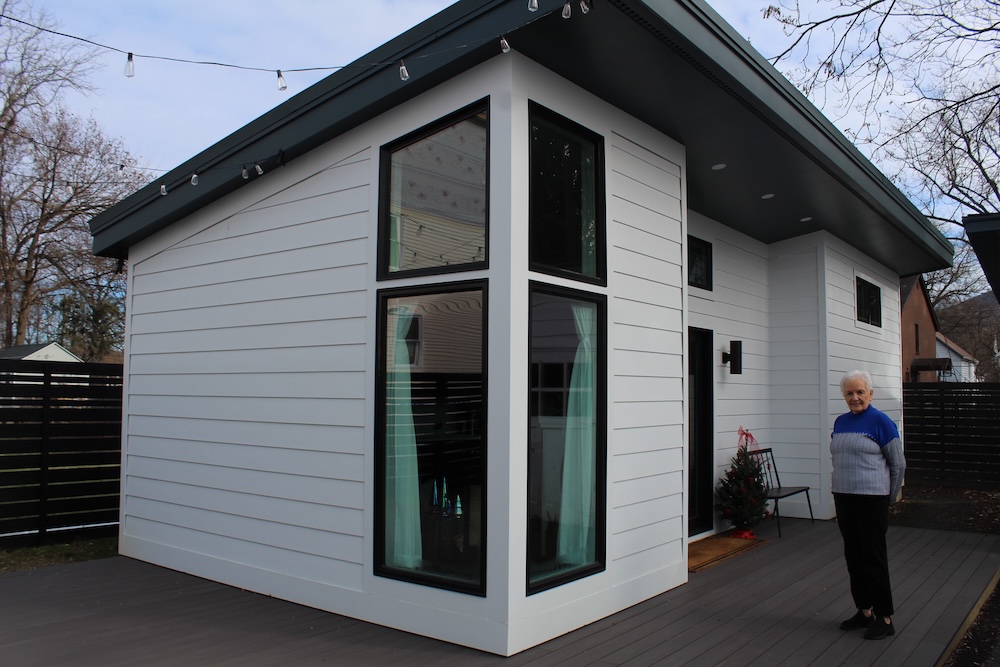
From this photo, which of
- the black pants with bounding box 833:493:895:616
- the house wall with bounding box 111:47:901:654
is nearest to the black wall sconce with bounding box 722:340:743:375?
the house wall with bounding box 111:47:901:654

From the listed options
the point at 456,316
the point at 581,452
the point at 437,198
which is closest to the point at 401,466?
the point at 456,316

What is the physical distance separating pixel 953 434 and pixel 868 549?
7.90m

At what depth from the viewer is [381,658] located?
10.6 feet

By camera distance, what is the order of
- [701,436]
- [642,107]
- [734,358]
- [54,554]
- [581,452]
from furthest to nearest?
[734,358] → [701,436] → [54,554] → [642,107] → [581,452]

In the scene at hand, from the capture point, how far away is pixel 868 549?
360 cm

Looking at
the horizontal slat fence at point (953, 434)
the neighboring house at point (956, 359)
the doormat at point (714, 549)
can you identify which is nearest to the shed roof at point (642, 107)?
the doormat at point (714, 549)

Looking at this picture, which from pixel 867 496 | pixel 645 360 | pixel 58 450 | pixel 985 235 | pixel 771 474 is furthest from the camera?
pixel 771 474

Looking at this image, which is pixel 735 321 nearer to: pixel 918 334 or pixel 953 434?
pixel 953 434

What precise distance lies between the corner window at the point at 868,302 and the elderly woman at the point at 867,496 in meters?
4.80

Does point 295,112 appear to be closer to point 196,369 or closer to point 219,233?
point 219,233

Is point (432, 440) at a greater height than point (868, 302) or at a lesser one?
lesser

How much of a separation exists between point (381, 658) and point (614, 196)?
8.94 ft

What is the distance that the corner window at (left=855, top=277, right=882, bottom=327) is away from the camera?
805cm

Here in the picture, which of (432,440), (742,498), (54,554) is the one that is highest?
(432,440)
